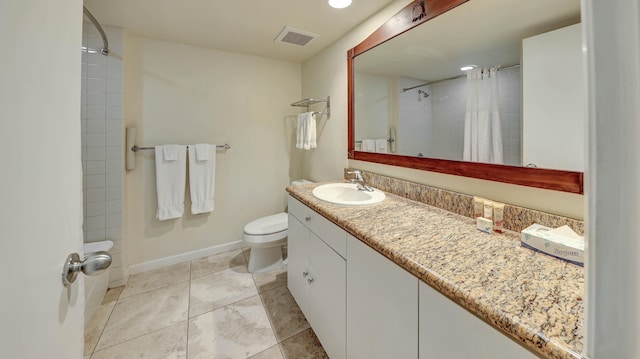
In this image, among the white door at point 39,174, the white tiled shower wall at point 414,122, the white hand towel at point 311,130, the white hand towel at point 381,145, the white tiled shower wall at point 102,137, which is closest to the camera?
the white door at point 39,174

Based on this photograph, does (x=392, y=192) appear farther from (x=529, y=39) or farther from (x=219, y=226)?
(x=219, y=226)

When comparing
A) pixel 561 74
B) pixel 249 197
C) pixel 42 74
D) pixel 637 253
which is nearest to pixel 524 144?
pixel 561 74

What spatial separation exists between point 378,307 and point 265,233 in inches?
54.2

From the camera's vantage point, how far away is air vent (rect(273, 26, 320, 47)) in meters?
1.98

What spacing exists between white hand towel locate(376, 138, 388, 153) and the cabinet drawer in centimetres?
69

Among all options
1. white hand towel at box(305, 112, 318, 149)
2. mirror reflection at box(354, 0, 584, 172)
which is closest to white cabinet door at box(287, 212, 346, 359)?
mirror reflection at box(354, 0, 584, 172)

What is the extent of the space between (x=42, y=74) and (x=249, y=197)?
2.30 m

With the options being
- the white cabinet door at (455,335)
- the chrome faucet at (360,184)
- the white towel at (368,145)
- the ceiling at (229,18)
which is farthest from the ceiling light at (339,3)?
the white cabinet door at (455,335)

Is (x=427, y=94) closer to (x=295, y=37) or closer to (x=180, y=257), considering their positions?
(x=295, y=37)

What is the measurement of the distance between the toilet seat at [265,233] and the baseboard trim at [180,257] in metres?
0.61

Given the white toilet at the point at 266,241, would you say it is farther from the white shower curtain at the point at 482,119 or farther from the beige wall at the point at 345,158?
the white shower curtain at the point at 482,119

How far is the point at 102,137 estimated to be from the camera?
6.18ft

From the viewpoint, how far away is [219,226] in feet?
8.41

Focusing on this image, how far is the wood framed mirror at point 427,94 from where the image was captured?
891 mm
